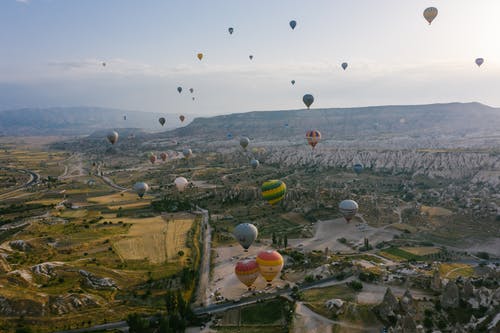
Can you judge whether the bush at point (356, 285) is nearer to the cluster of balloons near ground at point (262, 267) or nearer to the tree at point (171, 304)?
the cluster of balloons near ground at point (262, 267)

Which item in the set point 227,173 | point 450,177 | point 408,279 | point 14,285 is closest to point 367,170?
point 450,177

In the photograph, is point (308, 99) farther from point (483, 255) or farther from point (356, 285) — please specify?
point (356, 285)

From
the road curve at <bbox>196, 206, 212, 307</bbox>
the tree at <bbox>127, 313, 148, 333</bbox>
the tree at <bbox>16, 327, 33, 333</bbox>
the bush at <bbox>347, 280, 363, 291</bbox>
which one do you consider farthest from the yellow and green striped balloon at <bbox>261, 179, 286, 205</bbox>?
the tree at <bbox>16, 327, 33, 333</bbox>

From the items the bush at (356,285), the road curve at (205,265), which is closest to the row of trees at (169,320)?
the road curve at (205,265)

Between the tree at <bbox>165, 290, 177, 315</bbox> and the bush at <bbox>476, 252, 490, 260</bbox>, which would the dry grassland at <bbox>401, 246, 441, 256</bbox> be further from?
the tree at <bbox>165, 290, 177, 315</bbox>

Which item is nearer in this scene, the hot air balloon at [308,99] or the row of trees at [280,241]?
the row of trees at [280,241]

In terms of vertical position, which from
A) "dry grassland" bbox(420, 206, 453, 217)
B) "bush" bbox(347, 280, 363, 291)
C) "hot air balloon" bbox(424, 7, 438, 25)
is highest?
"hot air balloon" bbox(424, 7, 438, 25)

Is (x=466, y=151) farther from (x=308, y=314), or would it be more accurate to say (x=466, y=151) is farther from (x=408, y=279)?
(x=308, y=314)

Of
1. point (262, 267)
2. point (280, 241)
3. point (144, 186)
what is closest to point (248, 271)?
point (262, 267)
